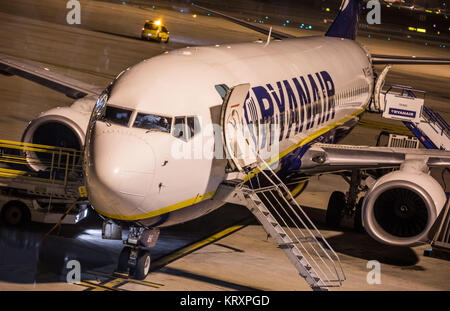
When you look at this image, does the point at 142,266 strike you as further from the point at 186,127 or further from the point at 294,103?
the point at 294,103

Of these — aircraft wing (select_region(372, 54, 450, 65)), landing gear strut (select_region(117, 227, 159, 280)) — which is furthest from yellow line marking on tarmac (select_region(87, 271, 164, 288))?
aircraft wing (select_region(372, 54, 450, 65))

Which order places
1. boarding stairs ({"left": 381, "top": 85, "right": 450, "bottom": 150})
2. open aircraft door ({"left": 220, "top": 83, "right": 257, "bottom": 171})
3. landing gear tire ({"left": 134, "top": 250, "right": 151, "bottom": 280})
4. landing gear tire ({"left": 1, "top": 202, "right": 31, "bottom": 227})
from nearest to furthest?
open aircraft door ({"left": 220, "top": 83, "right": 257, "bottom": 171}), landing gear tire ({"left": 134, "top": 250, "right": 151, "bottom": 280}), landing gear tire ({"left": 1, "top": 202, "right": 31, "bottom": 227}), boarding stairs ({"left": 381, "top": 85, "right": 450, "bottom": 150})

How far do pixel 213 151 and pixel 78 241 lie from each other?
472cm

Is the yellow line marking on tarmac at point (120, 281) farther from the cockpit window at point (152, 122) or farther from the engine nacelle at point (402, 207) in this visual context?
the engine nacelle at point (402, 207)

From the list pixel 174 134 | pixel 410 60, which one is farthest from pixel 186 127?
pixel 410 60

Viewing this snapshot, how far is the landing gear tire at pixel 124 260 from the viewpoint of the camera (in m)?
15.1

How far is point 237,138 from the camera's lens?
49.6ft

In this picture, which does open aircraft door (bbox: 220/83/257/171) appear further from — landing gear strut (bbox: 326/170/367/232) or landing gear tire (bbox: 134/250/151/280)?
landing gear strut (bbox: 326/170/367/232)

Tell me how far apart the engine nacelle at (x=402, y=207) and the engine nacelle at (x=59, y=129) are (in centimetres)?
713

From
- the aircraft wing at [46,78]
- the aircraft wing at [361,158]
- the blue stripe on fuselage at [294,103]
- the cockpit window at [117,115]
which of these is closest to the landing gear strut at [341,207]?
the aircraft wing at [361,158]

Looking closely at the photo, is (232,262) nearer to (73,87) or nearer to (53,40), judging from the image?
(73,87)

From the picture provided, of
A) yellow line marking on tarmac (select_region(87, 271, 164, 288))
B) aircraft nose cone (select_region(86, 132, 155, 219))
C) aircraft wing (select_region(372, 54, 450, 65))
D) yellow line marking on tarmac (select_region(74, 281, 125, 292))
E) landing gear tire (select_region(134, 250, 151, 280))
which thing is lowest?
yellow line marking on tarmac (select_region(74, 281, 125, 292))

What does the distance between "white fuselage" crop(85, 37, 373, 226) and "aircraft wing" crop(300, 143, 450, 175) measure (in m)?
1.27

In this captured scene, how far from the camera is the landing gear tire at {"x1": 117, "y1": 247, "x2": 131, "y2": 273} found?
1505 centimetres
